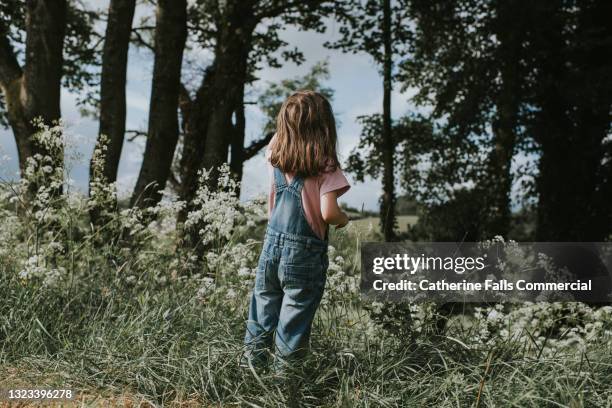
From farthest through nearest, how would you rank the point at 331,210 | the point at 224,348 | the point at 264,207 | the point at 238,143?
1. the point at 238,143
2. the point at 264,207
3. the point at 224,348
4. the point at 331,210

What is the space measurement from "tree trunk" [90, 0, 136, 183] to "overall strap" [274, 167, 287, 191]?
5.05 m

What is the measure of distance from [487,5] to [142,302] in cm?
1054

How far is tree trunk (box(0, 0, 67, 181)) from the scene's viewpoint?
28.0ft

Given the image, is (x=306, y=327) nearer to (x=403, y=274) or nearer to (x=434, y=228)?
(x=403, y=274)

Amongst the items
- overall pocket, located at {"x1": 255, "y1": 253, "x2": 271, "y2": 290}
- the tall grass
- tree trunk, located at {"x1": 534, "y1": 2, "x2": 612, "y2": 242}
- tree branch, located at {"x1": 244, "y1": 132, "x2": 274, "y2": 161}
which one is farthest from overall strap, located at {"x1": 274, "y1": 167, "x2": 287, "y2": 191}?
tree branch, located at {"x1": 244, "y1": 132, "x2": 274, "y2": 161}

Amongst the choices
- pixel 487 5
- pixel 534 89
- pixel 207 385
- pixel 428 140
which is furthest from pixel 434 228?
pixel 207 385

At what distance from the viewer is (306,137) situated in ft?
13.2

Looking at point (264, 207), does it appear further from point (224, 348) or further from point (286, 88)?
point (286, 88)

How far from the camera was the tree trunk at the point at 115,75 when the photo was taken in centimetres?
877

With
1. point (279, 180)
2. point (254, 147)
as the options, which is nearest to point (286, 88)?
point (254, 147)

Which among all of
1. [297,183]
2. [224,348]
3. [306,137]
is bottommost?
[224,348]

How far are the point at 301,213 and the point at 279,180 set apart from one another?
27cm

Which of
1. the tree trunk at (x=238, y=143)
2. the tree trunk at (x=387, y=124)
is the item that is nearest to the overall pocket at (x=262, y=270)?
the tree trunk at (x=387, y=124)

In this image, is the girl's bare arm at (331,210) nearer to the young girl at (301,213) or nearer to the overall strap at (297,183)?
the young girl at (301,213)
